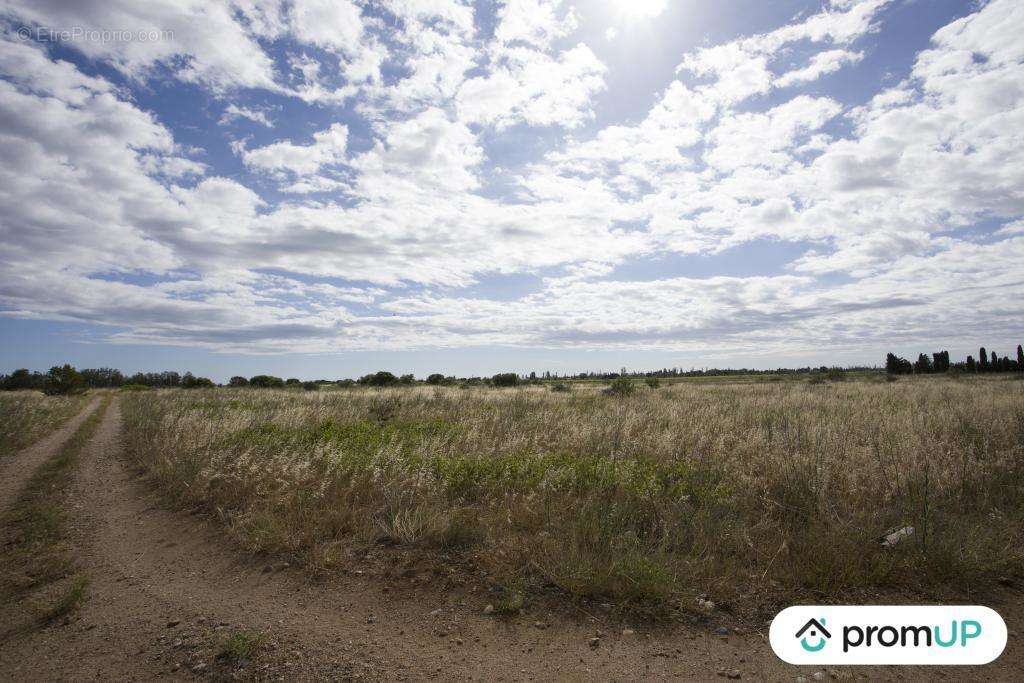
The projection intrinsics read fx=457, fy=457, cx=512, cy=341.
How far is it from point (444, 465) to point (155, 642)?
14.6 feet

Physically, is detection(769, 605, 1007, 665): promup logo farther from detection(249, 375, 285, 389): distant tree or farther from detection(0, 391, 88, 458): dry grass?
detection(249, 375, 285, 389): distant tree

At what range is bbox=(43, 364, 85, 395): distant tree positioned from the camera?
48156mm

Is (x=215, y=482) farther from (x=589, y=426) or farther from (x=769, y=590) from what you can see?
(x=769, y=590)

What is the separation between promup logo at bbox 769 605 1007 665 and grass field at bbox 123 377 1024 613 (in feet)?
0.89

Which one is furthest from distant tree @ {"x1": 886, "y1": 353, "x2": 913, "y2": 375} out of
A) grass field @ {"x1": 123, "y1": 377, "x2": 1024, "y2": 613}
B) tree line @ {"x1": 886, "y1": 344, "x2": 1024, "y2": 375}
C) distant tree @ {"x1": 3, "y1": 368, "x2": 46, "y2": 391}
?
distant tree @ {"x1": 3, "y1": 368, "x2": 46, "y2": 391}

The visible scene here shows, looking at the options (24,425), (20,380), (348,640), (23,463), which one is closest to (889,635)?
(348,640)

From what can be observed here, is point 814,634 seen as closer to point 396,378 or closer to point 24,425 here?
point 24,425

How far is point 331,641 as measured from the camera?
12.8 feet

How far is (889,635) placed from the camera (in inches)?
157

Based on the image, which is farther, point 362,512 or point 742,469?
point 742,469

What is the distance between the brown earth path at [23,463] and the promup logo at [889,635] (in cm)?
1169

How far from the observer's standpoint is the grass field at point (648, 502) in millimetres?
4660

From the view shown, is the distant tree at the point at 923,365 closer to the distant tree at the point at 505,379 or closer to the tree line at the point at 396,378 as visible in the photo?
the tree line at the point at 396,378

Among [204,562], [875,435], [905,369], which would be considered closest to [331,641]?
[204,562]
